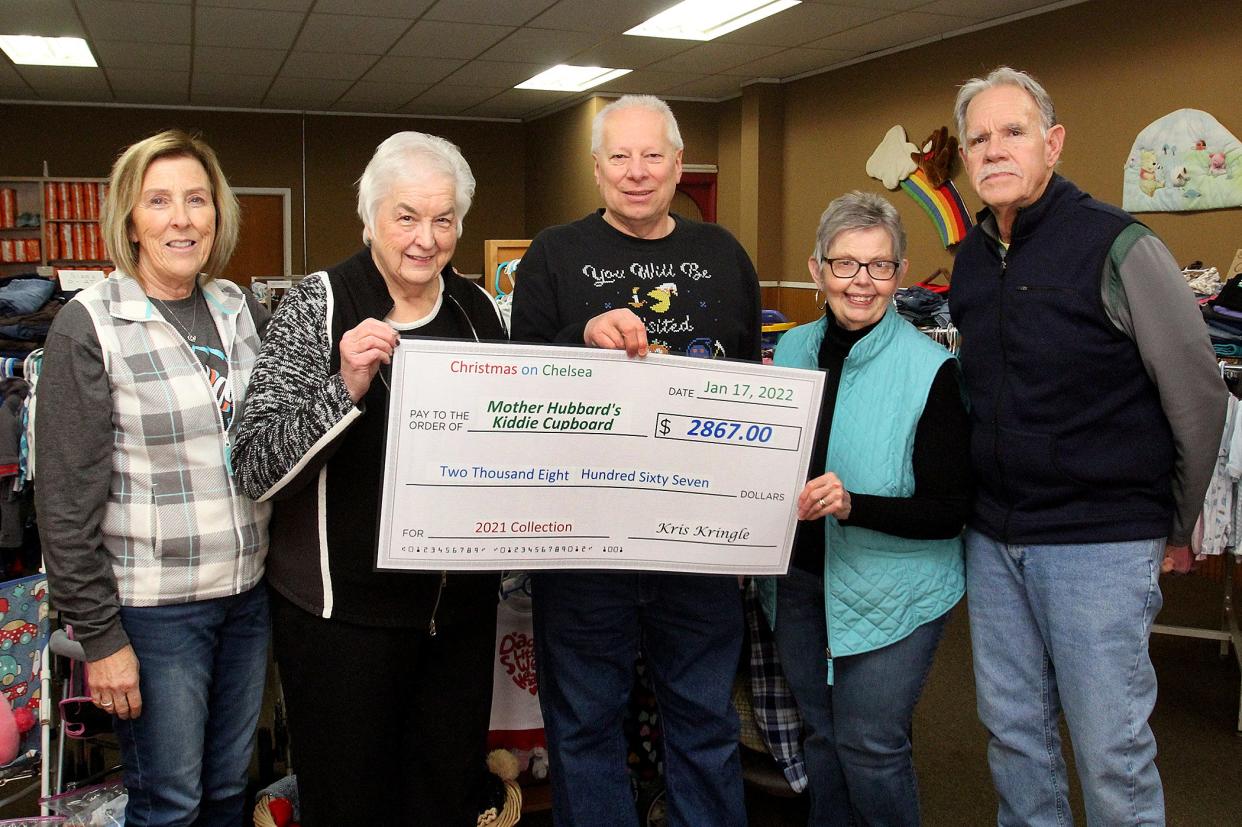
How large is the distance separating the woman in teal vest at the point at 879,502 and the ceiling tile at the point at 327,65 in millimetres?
7168

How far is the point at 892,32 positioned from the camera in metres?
7.01

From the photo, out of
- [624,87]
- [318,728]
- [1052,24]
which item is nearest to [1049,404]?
[318,728]

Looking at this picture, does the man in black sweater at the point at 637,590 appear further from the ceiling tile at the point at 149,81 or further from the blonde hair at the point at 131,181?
the ceiling tile at the point at 149,81

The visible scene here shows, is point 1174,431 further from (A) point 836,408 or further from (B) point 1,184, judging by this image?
(B) point 1,184

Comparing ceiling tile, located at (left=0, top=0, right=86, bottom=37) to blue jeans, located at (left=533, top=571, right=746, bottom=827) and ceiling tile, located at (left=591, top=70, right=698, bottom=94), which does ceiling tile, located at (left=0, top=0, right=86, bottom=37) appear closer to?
ceiling tile, located at (left=591, top=70, right=698, bottom=94)

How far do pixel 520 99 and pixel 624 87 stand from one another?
1404mm

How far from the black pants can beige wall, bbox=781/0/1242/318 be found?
509 cm

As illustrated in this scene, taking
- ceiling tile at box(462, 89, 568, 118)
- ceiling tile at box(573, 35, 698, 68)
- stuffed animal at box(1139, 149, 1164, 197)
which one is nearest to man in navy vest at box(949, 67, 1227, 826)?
stuffed animal at box(1139, 149, 1164, 197)

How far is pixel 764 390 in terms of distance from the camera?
178 centimetres

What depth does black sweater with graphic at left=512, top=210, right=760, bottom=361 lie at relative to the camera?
Answer: 1.90 meters

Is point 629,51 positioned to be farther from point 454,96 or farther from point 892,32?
point 454,96

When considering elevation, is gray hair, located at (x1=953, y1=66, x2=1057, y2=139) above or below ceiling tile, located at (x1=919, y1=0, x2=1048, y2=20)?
below

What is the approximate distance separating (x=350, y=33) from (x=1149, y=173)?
17.9 ft

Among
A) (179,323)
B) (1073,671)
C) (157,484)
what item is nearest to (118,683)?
(157,484)
